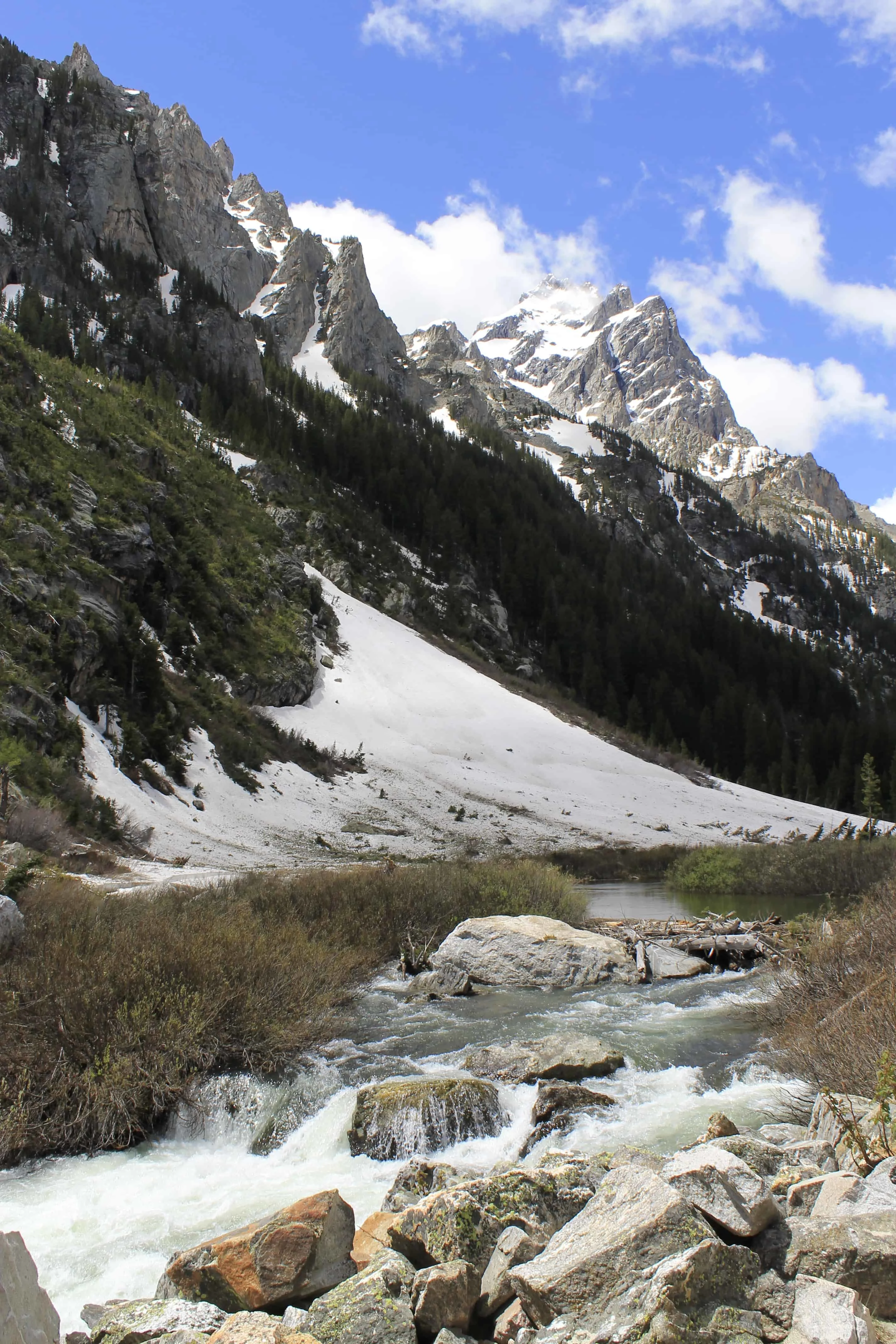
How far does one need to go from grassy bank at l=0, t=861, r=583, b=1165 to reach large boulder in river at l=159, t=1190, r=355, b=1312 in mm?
3185

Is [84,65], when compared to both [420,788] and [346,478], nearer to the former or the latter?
[346,478]

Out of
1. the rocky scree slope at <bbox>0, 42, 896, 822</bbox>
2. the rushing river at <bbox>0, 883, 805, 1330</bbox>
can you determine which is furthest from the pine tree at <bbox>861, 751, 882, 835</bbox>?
the rushing river at <bbox>0, 883, 805, 1330</bbox>

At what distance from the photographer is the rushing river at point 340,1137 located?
6.49m

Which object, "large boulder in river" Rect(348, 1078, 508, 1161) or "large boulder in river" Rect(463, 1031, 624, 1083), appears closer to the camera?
"large boulder in river" Rect(348, 1078, 508, 1161)

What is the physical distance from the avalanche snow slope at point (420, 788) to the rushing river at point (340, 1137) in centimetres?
1545

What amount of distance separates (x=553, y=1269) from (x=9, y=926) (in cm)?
869

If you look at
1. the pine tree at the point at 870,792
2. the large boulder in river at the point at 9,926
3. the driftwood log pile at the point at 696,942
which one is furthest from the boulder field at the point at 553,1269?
the pine tree at the point at 870,792

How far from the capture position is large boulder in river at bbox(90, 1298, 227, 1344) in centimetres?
450

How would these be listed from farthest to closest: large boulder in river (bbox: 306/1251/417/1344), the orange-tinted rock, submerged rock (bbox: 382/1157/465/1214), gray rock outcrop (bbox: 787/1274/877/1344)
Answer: submerged rock (bbox: 382/1157/465/1214), the orange-tinted rock, large boulder in river (bbox: 306/1251/417/1344), gray rock outcrop (bbox: 787/1274/877/1344)

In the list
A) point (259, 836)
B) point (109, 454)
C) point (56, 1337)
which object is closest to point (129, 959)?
point (56, 1337)

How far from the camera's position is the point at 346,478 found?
93.8 meters

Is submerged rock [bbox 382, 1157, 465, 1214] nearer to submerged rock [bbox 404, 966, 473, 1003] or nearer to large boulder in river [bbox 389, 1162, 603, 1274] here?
large boulder in river [bbox 389, 1162, 603, 1274]

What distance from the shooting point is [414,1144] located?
27.1ft

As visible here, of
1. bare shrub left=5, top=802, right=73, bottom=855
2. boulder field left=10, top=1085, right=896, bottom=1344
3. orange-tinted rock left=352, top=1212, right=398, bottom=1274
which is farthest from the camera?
bare shrub left=5, top=802, right=73, bottom=855
